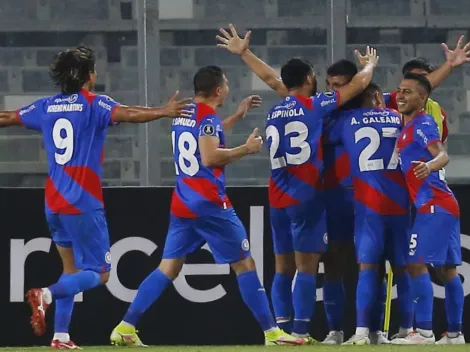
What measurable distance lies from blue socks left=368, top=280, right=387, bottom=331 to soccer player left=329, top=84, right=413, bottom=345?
0.16 meters

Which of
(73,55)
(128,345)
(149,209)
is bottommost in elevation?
(128,345)

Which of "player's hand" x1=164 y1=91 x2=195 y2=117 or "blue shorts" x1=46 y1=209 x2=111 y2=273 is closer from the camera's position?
"player's hand" x1=164 y1=91 x2=195 y2=117

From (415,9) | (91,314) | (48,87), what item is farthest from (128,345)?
(415,9)

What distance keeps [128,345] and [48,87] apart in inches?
146

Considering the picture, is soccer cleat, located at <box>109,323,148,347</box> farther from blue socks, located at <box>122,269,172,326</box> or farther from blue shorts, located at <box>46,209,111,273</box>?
blue shorts, located at <box>46,209,111,273</box>

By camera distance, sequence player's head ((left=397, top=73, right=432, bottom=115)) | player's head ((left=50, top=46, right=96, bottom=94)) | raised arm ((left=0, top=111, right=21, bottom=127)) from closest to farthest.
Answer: player's head ((left=50, top=46, right=96, bottom=94)), raised arm ((left=0, top=111, right=21, bottom=127)), player's head ((left=397, top=73, right=432, bottom=115))

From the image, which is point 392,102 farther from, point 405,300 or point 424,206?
point 405,300

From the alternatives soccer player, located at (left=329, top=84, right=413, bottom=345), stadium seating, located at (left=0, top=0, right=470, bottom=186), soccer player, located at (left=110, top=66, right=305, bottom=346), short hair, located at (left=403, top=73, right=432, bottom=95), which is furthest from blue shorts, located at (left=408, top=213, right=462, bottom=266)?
stadium seating, located at (left=0, top=0, right=470, bottom=186)

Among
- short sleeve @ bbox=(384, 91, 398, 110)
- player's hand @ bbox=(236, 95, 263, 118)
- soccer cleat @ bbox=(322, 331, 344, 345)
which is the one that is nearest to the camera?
soccer cleat @ bbox=(322, 331, 344, 345)

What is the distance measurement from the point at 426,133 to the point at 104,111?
6.86 feet

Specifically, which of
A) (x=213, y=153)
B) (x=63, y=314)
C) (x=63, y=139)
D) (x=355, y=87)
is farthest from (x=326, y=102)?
(x=63, y=314)

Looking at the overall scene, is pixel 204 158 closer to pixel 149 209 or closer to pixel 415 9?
pixel 149 209

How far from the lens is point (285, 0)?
11594 mm

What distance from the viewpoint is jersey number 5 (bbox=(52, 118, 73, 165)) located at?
822 cm
